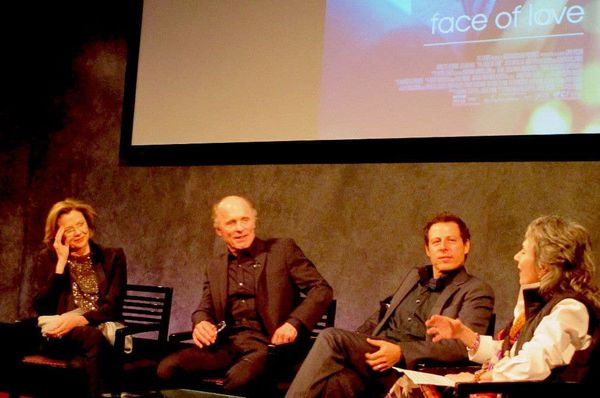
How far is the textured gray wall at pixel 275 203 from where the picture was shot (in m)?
4.58

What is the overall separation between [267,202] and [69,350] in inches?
69.6

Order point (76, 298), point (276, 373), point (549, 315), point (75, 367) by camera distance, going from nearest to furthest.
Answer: point (549, 315) < point (276, 373) < point (75, 367) < point (76, 298)

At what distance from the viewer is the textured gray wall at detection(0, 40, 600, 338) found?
458 cm

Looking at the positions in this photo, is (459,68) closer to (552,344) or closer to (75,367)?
(552,344)

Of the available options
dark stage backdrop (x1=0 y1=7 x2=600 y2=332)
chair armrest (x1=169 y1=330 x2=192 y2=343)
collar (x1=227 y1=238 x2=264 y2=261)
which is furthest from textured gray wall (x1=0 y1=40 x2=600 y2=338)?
chair armrest (x1=169 y1=330 x2=192 y2=343)

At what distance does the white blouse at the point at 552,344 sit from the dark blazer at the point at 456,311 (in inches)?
22.7

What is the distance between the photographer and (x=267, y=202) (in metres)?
5.38

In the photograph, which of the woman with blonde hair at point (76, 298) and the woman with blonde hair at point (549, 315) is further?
the woman with blonde hair at point (76, 298)

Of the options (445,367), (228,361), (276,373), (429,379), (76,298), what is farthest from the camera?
(76,298)

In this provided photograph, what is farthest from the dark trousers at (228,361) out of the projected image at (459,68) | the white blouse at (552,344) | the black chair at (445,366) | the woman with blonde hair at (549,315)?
the projected image at (459,68)

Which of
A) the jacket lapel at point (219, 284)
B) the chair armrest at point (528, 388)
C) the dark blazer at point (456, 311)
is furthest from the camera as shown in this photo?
the jacket lapel at point (219, 284)

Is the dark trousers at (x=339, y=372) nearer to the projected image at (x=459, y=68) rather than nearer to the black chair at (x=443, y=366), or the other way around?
the black chair at (x=443, y=366)

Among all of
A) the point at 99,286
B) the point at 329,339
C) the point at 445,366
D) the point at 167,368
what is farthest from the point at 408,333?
the point at 99,286

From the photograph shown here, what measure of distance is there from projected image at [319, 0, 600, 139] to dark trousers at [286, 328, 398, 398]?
70.2 inches
